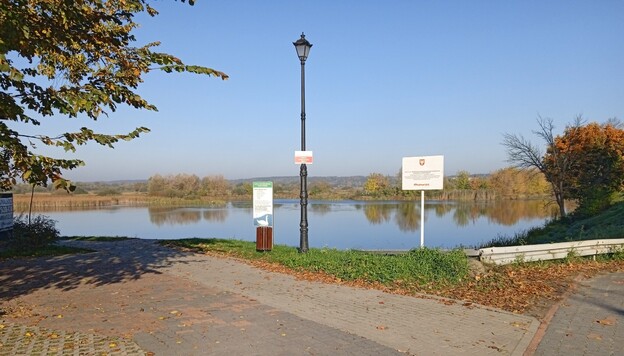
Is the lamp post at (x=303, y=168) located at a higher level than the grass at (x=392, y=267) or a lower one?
higher

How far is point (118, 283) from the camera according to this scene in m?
8.44

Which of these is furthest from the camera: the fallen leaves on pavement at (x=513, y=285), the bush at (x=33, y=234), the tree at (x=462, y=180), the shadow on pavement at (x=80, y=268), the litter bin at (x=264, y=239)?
the tree at (x=462, y=180)

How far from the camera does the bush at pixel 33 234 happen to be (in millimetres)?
13383

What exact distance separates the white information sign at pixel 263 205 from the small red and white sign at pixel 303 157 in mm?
1446

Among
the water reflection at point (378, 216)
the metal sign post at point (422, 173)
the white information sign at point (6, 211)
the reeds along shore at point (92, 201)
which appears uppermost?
the metal sign post at point (422, 173)

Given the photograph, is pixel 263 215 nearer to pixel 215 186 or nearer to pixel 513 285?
pixel 513 285

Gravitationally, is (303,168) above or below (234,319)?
above

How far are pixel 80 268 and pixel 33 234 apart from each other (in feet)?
16.0

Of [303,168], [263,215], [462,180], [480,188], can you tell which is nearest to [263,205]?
[263,215]

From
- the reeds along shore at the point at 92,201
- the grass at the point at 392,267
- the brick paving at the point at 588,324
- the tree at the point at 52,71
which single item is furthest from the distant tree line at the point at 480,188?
the tree at the point at 52,71

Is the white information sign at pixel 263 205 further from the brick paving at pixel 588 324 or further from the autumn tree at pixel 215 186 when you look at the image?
the autumn tree at pixel 215 186

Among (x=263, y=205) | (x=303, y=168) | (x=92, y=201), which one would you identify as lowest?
(x=92, y=201)

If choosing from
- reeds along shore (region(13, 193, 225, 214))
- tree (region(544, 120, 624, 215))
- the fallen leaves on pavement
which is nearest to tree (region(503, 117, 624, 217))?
tree (region(544, 120, 624, 215))

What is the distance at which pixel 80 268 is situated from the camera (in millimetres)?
10180
